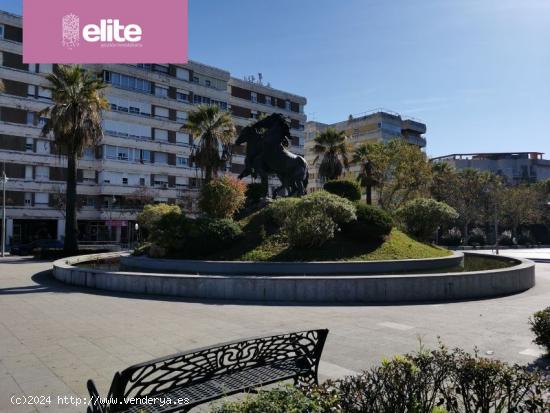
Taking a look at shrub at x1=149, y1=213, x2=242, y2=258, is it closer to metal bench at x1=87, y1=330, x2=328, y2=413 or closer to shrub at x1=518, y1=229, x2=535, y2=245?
metal bench at x1=87, y1=330, x2=328, y2=413

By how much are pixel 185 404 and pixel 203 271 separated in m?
11.7

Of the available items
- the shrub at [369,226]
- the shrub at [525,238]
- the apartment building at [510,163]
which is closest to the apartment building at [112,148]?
the shrub at [369,226]

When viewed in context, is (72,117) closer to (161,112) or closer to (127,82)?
(127,82)

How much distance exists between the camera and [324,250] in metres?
16.2

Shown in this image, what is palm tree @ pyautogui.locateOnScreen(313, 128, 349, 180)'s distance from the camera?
45.8m

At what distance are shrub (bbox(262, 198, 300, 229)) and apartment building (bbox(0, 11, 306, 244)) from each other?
23919mm

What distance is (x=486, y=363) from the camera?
144 inches

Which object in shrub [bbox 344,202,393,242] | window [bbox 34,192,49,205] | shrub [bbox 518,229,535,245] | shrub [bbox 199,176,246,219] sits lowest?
shrub [bbox 518,229,535,245]

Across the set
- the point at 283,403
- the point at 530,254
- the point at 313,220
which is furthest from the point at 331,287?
the point at 530,254

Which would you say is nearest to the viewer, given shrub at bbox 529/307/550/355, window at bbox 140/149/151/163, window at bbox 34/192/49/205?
shrub at bbox 529/307/550/355

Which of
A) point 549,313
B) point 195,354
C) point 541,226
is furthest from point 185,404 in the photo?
point 541,226

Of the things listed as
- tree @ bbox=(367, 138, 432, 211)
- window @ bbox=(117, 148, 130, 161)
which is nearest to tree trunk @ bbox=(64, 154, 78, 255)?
window @ bbox=(117, 148, 130, 161)

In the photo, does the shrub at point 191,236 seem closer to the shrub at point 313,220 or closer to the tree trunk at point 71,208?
the shrub at point 313,220

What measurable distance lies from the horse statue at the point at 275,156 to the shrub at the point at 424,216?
6.21 meters
